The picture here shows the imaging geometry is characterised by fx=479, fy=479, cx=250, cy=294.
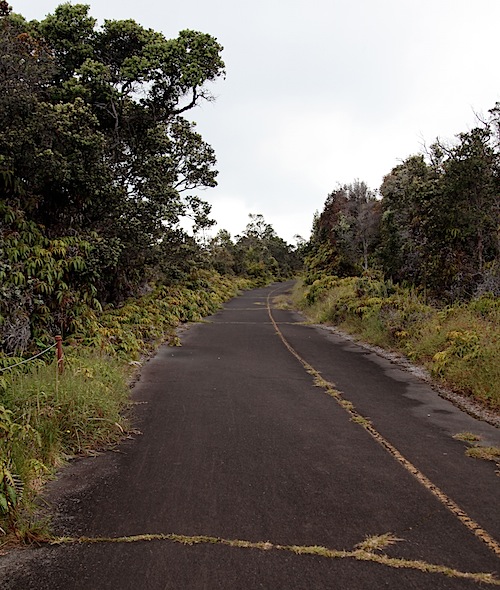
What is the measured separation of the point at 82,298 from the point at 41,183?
2.64 m

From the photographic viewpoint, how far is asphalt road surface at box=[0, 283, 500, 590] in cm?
320

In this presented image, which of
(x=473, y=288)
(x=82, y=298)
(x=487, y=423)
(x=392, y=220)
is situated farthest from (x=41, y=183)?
(x=392, y=220)

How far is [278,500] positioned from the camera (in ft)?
13.8

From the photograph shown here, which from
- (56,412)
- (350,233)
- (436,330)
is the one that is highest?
(350,233)

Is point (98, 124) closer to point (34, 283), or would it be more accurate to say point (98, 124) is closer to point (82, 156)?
point (82, 156)

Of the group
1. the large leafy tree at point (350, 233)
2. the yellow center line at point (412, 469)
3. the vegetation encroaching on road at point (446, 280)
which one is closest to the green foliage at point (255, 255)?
the large leafy tree at point (350, 233)

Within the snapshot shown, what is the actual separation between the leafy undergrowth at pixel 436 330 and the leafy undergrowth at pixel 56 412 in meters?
5.71

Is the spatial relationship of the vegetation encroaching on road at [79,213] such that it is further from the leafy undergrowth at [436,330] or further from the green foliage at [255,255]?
the green foliage at [255,255]

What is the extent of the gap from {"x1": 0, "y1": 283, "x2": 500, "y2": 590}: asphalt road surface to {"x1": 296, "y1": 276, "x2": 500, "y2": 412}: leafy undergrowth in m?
0.91

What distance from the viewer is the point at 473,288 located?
43.3 feet

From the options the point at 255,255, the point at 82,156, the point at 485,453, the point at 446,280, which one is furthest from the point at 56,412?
the point at 255,255

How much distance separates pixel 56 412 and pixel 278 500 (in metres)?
2.96

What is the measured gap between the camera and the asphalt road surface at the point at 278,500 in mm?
3199

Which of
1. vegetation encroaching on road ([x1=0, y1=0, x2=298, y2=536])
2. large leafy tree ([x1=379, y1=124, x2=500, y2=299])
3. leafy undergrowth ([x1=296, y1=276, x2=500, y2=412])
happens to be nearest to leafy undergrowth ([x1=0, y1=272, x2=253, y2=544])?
vegetation encroaching on road ([x1=0, y1=0, x2=298, y2=536])
